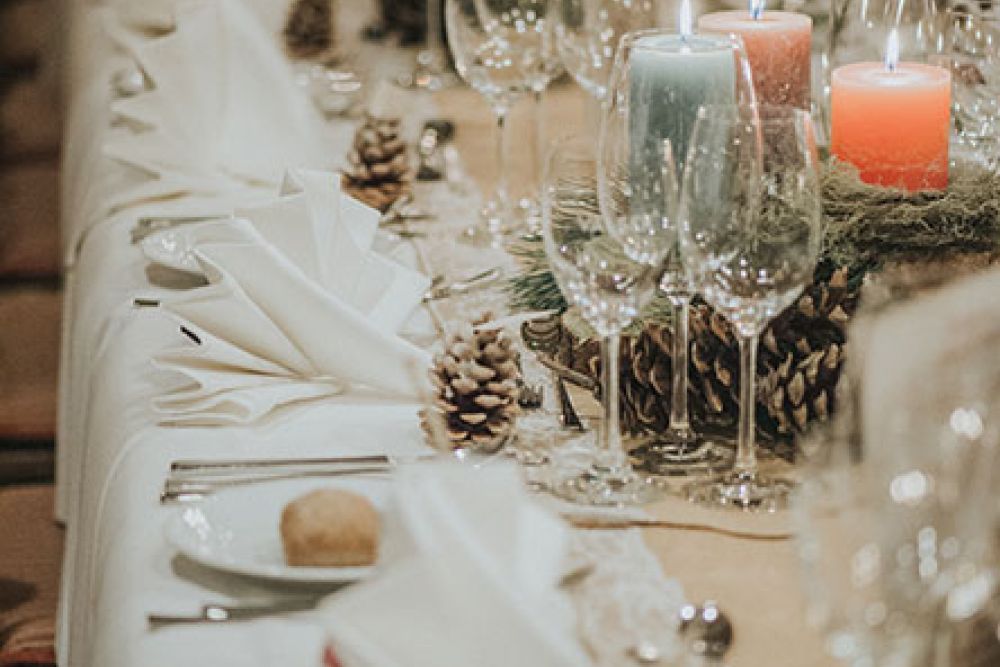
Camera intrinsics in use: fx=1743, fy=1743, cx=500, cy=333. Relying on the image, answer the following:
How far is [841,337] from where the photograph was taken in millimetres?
1232

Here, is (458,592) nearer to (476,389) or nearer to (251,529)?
(251,529)

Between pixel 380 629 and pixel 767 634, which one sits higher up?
pixel 380 629

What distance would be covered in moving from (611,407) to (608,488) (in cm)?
6

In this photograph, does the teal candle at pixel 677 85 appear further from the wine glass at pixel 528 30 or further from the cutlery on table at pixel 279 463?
the wine glass at pixel 528 30

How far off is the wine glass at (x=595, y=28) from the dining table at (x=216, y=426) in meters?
0.21

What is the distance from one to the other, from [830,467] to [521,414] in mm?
633

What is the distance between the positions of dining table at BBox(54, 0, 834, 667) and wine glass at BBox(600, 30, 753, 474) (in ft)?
0.32

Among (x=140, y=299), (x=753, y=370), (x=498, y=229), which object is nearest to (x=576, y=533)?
(x=753, y=370)

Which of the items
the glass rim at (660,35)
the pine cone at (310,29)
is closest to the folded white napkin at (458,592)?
the glass rim at (660,35)

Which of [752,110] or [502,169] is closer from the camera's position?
[752,110]

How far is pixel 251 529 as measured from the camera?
3.62ft

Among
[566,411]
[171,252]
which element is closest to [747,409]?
[566,411]

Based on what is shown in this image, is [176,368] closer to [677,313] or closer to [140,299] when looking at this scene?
[140,299]

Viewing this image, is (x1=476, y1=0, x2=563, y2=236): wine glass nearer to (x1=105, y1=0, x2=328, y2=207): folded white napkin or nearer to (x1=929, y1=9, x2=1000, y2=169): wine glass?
(x1=105, y1=0, x2=328, y2=207): folded white napkin
